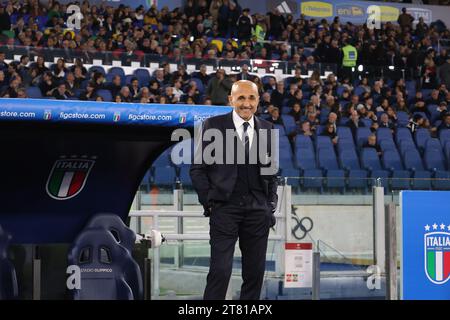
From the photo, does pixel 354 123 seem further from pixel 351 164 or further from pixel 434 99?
pixel 434 99

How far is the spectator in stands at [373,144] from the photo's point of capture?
663 inches

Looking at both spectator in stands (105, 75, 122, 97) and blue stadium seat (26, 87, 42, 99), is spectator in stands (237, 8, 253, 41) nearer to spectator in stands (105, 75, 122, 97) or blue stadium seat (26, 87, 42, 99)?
spectator in stands (105, 75, 122, 97)

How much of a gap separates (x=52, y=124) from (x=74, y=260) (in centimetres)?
105

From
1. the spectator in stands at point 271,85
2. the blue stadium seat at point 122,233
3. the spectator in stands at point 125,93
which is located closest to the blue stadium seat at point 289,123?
the spectator in stands at point 271,85

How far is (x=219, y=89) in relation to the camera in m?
16.8

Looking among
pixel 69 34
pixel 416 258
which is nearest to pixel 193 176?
pixel 416 258

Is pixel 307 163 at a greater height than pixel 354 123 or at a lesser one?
lesser

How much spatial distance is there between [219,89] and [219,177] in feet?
37.1

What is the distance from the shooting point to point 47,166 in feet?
22.1

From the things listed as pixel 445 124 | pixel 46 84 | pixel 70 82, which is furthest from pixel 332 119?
pixel 46 84

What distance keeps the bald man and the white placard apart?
2.39 meters

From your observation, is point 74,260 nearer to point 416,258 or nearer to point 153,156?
point 153,156

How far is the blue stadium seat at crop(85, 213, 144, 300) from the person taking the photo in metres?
6.53
